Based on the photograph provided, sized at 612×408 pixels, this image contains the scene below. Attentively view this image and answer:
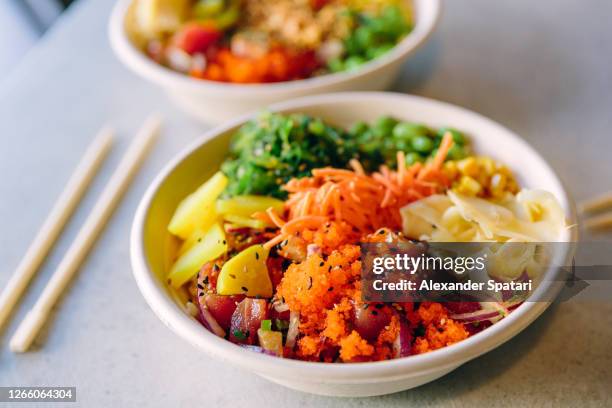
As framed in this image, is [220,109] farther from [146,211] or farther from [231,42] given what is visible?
[146,211]

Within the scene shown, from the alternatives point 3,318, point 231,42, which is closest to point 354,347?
point 3,318

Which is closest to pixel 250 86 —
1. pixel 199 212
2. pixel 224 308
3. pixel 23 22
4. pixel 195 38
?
pixel 195 38

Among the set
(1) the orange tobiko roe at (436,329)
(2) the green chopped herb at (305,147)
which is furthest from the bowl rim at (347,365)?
(2) the green chopped herb at (305,147)

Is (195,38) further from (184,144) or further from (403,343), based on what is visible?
(403,343)

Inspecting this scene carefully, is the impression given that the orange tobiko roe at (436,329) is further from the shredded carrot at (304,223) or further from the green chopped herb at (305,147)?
A: the green chopped herb at (305,147)

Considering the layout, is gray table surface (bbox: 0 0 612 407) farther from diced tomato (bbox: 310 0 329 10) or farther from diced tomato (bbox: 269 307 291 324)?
diced tomato (bbox: 310 0 329 10)

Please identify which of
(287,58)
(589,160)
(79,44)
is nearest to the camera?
(589,160)
